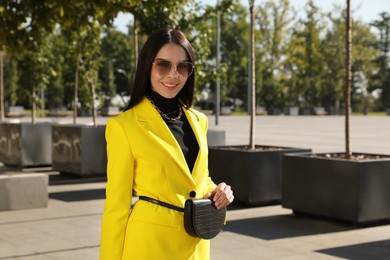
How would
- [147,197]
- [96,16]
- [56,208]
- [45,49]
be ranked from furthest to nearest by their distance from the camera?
[45,49] < [96,16] < [56,208] < [147,197]

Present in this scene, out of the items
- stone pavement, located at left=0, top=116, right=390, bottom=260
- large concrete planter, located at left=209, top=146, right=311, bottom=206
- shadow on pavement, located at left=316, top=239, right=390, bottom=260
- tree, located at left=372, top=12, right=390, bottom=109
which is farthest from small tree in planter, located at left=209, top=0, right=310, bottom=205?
tree, located at left=372, top=12, right=390, bottom=109

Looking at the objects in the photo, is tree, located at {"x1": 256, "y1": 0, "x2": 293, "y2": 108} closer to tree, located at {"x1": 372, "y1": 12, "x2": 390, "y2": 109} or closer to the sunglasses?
tree, located at {"x1": 372, "y1": 12, "x2": 390, "y2": 109}

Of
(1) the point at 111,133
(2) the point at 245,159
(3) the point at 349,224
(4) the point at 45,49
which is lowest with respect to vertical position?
(3) the point at 349,224

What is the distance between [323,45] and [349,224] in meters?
63.0

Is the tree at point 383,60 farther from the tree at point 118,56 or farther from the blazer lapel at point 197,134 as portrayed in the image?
the blazer lapel at point 197,134

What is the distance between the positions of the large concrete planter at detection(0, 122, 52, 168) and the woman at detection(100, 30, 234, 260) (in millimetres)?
12332

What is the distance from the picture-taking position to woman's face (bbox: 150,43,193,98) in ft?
9.02

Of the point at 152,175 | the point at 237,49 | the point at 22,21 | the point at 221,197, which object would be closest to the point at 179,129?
the point at 152,175

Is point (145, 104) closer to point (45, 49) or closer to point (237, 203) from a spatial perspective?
point (237, 203)

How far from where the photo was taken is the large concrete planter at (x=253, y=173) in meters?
9.66

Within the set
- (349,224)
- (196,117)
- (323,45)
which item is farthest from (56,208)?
(323,45)

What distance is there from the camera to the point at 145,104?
284 centimetres

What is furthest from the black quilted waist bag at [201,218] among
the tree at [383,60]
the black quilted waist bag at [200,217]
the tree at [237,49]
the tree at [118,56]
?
the tree at [383,60]

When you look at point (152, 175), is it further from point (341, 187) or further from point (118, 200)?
point (341, 187)
